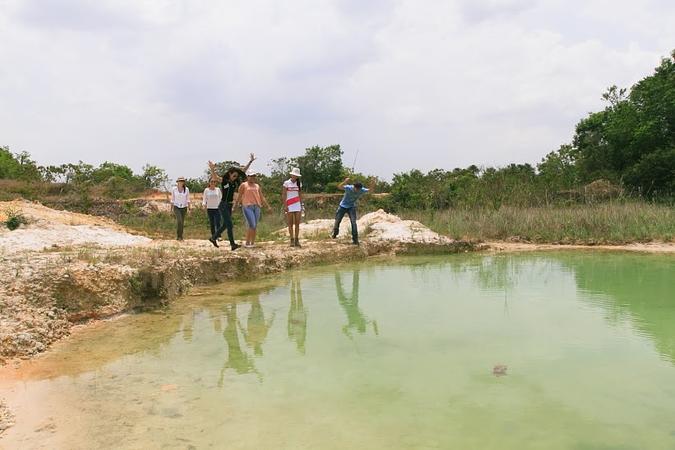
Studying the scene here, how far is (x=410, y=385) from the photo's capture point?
11.8ft

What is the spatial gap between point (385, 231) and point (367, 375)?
7683mm

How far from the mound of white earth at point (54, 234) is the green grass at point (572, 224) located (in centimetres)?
707

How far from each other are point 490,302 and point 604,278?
241 cm

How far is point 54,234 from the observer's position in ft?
32.4

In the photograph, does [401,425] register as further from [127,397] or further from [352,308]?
[352,308]

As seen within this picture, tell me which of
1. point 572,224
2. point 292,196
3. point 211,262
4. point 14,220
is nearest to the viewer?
point 211,262

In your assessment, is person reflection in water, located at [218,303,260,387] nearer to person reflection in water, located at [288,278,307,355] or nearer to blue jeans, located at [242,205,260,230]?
person reflection in water, located at [288,278,307,355]

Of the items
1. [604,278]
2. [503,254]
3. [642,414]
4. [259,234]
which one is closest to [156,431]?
[642,414]

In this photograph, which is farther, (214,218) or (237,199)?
(214,218)

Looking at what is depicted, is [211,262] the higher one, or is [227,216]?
[227,216]

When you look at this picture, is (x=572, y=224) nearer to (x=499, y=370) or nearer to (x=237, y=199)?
(x=237, y=199)

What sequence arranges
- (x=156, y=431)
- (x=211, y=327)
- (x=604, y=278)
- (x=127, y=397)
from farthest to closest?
(x=604, y=278), (x=211, y=327), (x=127, y=397), (x=156, y=431)

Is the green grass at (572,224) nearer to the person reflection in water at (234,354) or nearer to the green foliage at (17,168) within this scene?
the person reflection in water at (234,354)

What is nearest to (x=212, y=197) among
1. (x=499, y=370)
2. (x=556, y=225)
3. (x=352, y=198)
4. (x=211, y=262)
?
(x=211, y=262)
